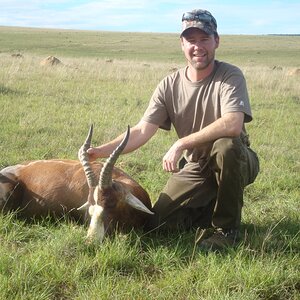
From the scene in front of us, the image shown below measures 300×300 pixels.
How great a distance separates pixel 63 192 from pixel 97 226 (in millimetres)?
1225

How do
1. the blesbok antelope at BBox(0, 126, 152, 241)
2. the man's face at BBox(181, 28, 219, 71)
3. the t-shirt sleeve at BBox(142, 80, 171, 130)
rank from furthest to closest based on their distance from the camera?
the t-shirt sleeve at BBox(142, 80, 171, 130) → the man's face at BBox(181, 28, 219, 71) → the blesbok antelope at BBox(0, 126, 152, 241)

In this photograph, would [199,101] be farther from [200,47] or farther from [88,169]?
[88,169]

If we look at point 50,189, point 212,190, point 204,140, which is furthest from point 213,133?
point 50,189

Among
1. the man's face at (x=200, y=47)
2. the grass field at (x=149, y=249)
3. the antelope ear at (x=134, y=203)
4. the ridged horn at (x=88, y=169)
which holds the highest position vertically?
the man's face at (x=200, y=47)

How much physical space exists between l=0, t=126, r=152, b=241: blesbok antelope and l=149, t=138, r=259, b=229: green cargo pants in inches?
13.0

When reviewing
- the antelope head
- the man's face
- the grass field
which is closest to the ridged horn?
the antelope head

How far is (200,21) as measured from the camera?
5.19 meters

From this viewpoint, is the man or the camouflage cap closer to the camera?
the man

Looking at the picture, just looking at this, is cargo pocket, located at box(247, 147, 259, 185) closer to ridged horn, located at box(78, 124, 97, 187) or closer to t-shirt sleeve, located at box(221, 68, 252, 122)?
t-shirt sleeve, located at box(221, 68, 252, 122)

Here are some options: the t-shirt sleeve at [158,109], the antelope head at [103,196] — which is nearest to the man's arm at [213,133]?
the antelope head at [103,196]

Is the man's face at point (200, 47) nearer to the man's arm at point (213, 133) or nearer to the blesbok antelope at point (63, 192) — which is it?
the man's arm at point (213, 133)

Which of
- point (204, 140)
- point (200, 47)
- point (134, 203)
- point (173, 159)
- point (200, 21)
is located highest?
point (200, 21)

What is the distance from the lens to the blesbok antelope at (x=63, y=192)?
5.15m

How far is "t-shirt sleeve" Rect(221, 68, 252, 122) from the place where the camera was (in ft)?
16.5
